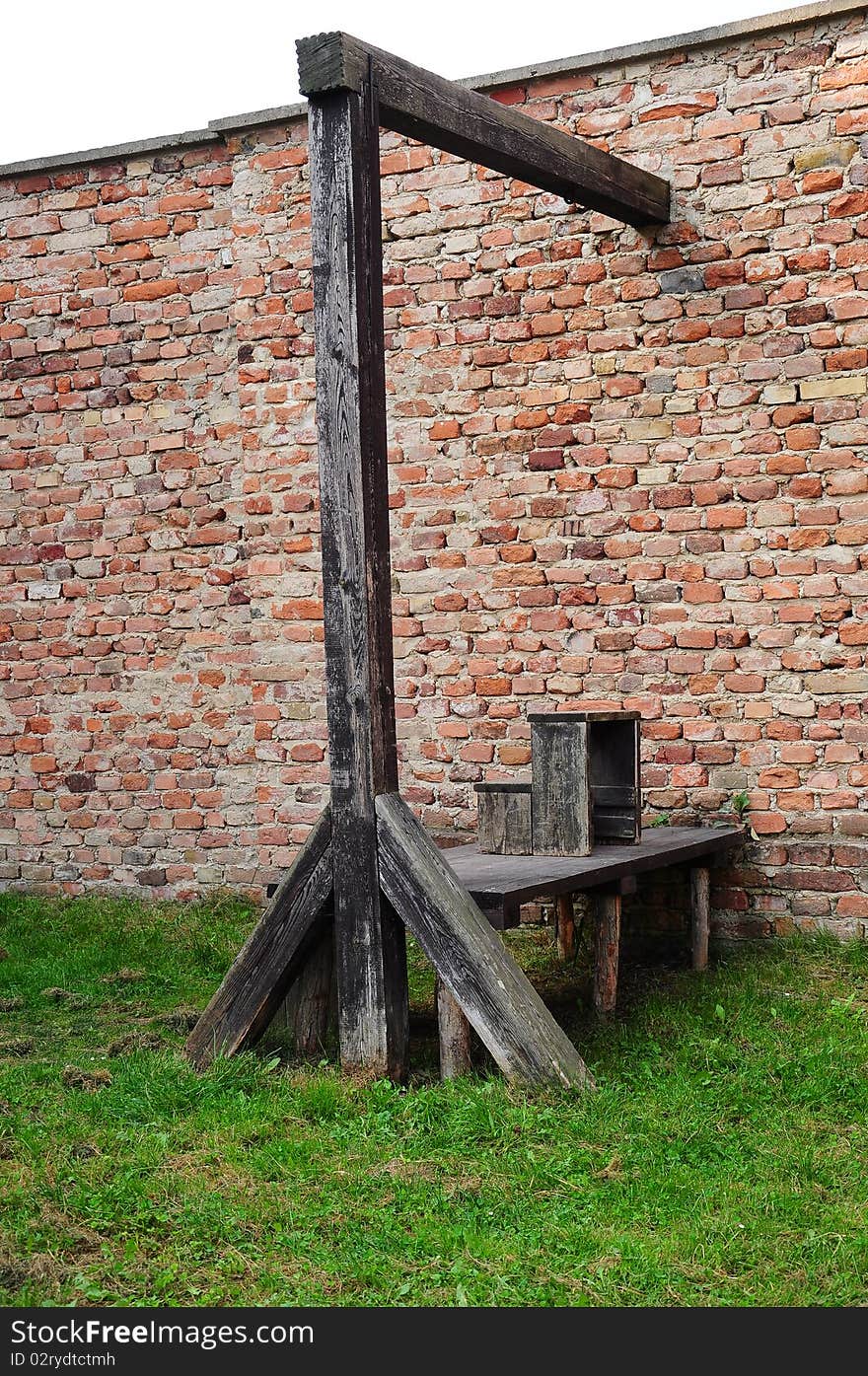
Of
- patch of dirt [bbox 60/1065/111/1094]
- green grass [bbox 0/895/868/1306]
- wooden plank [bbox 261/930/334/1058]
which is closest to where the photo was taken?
green grass [bbox 0/895/868/1306]

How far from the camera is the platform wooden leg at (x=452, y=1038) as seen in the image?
13.9 feet

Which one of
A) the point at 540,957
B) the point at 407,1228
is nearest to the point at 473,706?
the point at 540,957

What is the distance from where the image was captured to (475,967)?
13.5 feet

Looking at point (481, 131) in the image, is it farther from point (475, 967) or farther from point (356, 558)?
point (475, 967)

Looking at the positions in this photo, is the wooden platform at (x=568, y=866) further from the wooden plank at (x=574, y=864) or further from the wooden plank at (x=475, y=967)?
the wooden plank at (x=475, y=967)

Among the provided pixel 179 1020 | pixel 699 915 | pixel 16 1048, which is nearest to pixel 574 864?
pixel 699 915

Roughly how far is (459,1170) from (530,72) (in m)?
4.81

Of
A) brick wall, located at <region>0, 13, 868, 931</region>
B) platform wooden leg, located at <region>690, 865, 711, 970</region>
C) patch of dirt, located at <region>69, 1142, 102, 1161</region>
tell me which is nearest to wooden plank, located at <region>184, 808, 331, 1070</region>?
patch of dirt, located at <region>69, 1142, 102, 1161</region>

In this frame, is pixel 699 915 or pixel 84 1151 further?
pixel 699 915

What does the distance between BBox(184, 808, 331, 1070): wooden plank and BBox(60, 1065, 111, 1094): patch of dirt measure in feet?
0.93

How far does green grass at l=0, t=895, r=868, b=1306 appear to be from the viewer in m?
3.04

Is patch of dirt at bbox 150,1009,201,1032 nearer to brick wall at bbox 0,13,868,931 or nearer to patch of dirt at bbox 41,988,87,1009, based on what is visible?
patch of dirt at bbox 41,988,87,1009

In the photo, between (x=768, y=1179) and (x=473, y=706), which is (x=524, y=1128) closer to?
(x=768, y=1179)

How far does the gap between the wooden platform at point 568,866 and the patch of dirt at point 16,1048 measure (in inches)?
65.5
